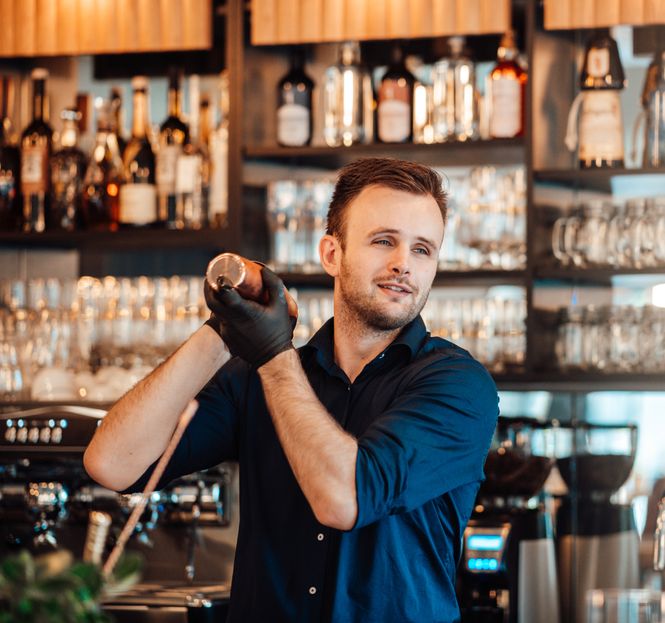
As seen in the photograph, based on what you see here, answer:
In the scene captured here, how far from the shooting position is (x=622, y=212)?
3.21m

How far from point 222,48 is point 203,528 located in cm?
142

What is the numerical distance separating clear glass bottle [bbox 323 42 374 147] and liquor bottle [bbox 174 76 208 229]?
36cm

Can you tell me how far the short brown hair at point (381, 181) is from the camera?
1.79 metres

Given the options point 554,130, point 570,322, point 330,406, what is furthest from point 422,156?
point 330,406

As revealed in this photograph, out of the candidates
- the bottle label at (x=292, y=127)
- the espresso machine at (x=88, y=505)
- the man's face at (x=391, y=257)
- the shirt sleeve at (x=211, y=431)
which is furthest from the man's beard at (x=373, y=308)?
the bottle label at (x=292, y=127)

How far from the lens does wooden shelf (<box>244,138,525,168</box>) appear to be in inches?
128

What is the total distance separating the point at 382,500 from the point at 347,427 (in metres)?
0.26

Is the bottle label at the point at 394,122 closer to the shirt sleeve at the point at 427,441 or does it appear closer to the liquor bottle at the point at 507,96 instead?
the liquor bottle at the point at 507,96

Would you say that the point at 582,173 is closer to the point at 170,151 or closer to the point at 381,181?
the point at 170,151

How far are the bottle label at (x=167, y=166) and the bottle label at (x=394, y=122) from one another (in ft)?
1.86

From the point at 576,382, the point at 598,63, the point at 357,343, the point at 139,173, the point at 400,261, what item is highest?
the point at 598,63

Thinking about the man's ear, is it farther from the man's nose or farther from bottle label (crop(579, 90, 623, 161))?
bottle label (crop(579, 90, 623, 161))

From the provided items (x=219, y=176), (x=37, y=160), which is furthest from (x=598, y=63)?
(x=37, y=160)

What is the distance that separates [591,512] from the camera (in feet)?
10.7
